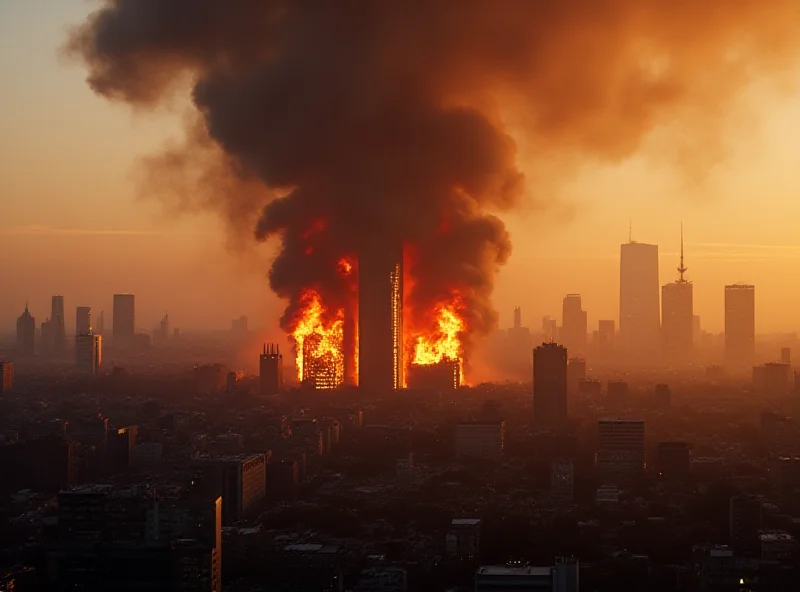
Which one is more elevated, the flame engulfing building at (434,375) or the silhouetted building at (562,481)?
the flame engulfing building at (434,375)

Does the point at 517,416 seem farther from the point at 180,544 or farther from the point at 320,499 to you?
the point at 180,544

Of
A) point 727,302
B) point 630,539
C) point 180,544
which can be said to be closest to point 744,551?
point 630,539

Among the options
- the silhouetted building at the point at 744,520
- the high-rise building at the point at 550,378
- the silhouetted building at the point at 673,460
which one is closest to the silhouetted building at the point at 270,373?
the high-rise building at the point at 550,378

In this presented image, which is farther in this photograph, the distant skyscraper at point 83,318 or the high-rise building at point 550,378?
the distant skyscraper at point 83,318

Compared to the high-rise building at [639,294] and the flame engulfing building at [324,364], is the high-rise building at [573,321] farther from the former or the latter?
the flame engulfing building at [324,364]

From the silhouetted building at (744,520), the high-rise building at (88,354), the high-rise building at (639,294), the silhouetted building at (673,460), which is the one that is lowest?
the silhouetted building at (744,520)
